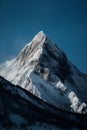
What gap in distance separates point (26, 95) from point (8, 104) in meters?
43.8

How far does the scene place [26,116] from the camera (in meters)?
119

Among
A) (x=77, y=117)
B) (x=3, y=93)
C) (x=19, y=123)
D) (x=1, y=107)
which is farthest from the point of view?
(x=77, y=117)

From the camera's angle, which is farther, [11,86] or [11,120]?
[11,86]

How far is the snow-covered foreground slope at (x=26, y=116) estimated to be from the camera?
312ft

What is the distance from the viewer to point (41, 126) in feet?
303

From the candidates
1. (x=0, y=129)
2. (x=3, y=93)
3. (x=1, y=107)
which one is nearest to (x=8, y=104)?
(x=1, y=107)

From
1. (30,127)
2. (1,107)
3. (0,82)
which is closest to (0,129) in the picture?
(30,127)

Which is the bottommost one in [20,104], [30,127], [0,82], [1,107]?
[30,127]

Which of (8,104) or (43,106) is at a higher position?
(43,106)

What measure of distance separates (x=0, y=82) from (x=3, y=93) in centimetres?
1744

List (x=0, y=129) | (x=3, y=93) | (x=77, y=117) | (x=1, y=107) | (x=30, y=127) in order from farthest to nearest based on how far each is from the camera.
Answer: (x=77, y=117) < (x=3, y=93) < (x=1, y=107) < (x=30, y=127) < (x=0, y=129)

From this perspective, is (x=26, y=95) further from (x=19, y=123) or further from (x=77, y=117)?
(x=19, y=123)

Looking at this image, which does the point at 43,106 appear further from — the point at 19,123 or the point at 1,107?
the point at 19,123

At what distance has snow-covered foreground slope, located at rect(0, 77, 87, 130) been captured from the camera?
95.1 meters
